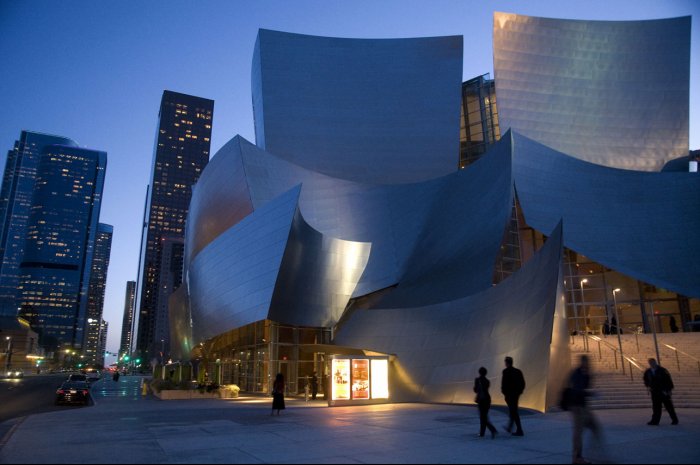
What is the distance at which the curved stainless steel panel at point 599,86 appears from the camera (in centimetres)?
3453

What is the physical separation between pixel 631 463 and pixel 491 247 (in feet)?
51.8

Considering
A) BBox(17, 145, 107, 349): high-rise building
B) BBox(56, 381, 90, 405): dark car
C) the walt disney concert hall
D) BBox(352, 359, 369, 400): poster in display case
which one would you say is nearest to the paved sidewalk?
the walt disney concert hall

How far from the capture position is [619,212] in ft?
82.7

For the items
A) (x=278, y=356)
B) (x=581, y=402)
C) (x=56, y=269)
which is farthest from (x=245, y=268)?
(x=56, y=269)

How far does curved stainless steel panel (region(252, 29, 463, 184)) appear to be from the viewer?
35375 millimetres

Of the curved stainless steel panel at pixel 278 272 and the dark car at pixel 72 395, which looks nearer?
the dark car at pixel 72 395

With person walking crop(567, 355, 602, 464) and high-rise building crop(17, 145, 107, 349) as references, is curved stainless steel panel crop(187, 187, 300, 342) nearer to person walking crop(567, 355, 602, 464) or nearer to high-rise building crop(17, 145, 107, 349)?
person walking crop(567, 355, 602, 464)

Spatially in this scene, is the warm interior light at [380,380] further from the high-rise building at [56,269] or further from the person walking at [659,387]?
the high-rise building at [56,269]

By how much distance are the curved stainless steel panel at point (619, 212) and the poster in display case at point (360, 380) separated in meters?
11.9

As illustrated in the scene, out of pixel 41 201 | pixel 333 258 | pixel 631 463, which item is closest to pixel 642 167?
pixel 333 258

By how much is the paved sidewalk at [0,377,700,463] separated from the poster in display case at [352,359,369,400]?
403cm

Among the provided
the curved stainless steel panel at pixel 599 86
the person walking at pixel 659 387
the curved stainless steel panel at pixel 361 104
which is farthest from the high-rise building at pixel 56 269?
the person walking at pixel 659 387

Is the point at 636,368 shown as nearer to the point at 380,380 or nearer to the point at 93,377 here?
the point at 380,380

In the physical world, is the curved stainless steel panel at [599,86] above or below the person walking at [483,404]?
above
